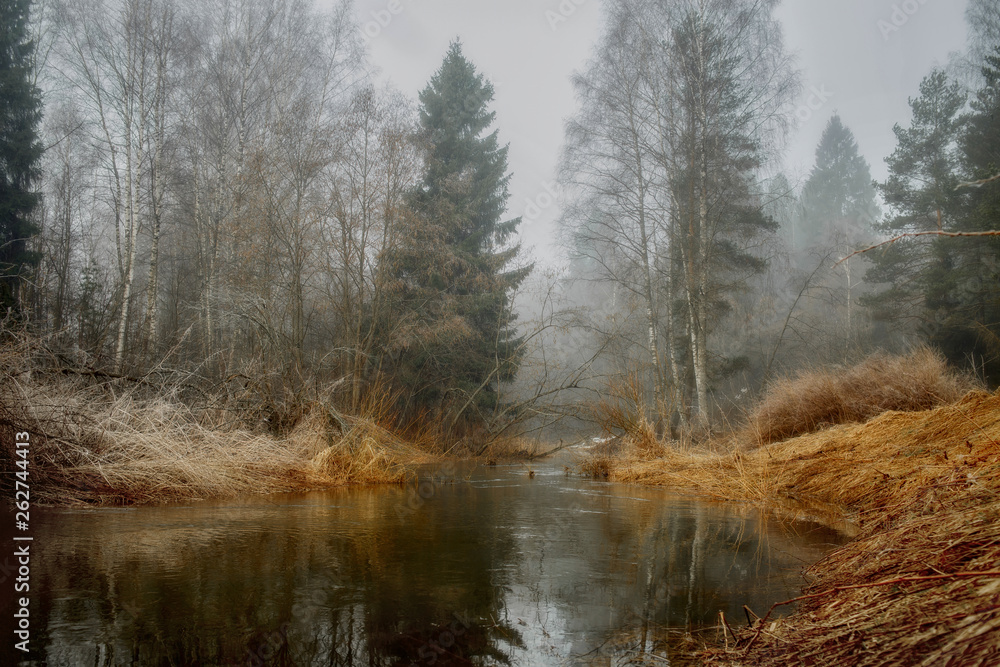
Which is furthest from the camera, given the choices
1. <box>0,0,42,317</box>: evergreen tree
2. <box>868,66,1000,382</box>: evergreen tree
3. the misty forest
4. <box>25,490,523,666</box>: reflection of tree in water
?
<box>868,66,1000,382</box>: evergreen tree

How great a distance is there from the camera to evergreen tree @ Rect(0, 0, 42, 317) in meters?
13.3

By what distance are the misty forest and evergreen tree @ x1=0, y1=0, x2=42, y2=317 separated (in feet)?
0.24

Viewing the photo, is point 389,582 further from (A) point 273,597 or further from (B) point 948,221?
(B) point 948,221

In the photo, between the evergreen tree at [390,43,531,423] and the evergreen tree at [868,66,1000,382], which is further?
the evergreen tree at [868,66,1000,382]

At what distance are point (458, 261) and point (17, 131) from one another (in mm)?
10765

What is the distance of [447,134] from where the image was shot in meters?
17.0

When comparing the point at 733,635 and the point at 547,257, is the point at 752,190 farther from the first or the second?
the point at 733,635

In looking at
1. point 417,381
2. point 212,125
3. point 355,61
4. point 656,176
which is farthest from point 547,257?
point 212,125

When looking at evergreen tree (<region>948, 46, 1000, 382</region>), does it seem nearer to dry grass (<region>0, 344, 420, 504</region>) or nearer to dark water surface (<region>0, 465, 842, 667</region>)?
dark water surface (<region>0, 465, 842, 667</region>)

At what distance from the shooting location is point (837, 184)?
39562 mm

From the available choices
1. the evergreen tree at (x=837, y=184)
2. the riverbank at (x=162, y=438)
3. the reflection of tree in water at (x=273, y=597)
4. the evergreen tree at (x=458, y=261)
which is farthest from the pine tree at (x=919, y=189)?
the evergreen tree at (x=837, y=184)

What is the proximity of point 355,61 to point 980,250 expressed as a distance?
55.5 ft

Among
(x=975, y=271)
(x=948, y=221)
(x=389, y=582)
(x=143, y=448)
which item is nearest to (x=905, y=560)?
(x=389, y=582)

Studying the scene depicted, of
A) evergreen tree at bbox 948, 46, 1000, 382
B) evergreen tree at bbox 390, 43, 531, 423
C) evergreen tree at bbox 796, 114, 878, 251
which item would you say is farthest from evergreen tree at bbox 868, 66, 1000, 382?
evergreen tree at bbox 796, 114, 878, 251
